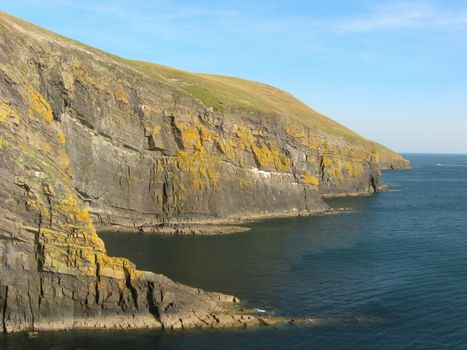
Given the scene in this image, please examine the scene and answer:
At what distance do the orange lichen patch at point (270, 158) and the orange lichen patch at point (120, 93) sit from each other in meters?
27.9

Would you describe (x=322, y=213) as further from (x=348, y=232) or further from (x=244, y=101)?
(x=244, y=101)

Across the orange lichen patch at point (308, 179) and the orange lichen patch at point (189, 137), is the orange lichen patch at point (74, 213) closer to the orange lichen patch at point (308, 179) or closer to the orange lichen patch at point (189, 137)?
the orange lichen patch at point (189, 137)

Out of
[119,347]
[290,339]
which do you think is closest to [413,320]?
[290,339]

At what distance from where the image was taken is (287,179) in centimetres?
9656

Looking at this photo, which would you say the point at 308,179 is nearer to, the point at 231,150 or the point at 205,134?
the point at 231,150

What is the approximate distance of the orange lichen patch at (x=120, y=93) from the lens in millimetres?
75750

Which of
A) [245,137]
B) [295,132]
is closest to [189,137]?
[245,137]

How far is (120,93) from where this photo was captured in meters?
76.3

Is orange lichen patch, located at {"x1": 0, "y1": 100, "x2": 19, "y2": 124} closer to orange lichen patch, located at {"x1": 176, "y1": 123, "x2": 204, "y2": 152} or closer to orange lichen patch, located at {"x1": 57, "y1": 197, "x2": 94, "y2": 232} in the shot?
orange lichen patch, located at {"x1": 57, "y1": 197, "x2": 94, "y2": 232}

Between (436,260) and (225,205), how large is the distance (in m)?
38.7

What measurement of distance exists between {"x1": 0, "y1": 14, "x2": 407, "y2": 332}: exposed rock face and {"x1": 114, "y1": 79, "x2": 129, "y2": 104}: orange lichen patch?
8.8 inches

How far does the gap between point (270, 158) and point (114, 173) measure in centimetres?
3419

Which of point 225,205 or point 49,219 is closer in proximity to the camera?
point 49,219

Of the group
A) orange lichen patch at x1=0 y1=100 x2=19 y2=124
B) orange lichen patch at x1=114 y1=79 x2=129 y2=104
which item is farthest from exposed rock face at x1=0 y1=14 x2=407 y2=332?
orange lichen patch at x1=114 y1=79 x2=129 y2=104
